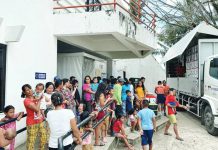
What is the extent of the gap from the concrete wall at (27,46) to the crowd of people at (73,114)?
0.53 meters

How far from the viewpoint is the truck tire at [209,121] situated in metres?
8.47

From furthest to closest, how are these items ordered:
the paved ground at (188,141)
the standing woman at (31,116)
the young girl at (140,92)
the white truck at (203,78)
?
1. the young girl at (140,92)
2. the white truck at (203,78)
3. the paved ground at (188,141)
4. the standing woman at (31,116)

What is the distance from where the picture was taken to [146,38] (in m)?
10.7

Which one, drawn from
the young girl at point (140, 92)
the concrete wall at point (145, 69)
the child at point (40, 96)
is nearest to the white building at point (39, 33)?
the child at point (40, 96)

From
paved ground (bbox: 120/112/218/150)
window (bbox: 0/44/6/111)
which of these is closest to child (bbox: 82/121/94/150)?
window (bbox: 0/44/6/111)

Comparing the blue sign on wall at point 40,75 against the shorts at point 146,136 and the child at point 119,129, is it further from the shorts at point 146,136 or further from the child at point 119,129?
the shorts at point 146,136

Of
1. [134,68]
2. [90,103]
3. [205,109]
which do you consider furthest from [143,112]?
[134,68]

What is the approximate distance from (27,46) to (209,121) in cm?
610

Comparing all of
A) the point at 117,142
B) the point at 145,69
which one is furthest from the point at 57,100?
the point at 145,69

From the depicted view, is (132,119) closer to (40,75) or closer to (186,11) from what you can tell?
(40,75)

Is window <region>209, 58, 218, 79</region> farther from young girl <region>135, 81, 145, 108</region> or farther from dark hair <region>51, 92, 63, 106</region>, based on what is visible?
dark hair <region>51, 92, 63, 106</region>

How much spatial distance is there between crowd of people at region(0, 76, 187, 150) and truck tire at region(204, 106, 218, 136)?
1.30 meters

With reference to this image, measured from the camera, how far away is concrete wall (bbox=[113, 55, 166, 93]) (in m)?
23.8

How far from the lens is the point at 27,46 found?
6.68 metres
